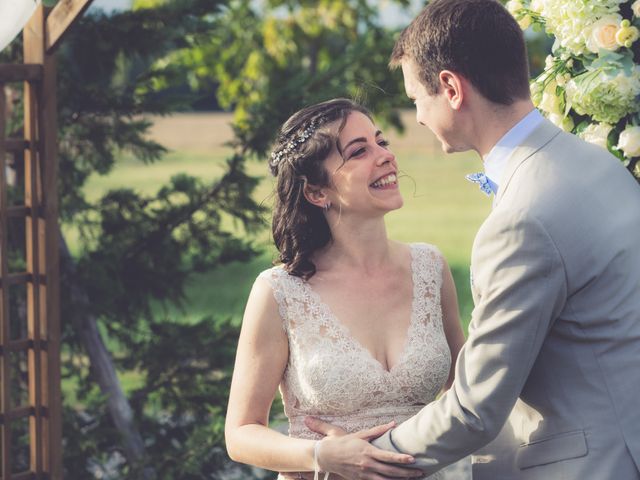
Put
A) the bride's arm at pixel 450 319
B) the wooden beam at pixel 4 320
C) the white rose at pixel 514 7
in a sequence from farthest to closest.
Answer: the wooden beam at pixel 4 320 → the bride's arm at pixel 450 319 → the white rose at pixel 514 7

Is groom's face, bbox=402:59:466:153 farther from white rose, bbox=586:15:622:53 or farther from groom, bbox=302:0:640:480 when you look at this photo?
white rose, bbox=586:15:622:53

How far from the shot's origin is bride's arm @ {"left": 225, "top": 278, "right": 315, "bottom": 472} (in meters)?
2.95

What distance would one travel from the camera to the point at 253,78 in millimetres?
10789

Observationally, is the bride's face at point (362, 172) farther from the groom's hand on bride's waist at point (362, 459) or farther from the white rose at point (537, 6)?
the groom's hand on bride's waist at point (362, 459)

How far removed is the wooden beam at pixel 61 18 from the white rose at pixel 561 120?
6.97ft

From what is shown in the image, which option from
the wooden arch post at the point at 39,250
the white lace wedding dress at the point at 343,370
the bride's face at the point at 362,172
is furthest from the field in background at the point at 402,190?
the wooden arch post at the point at 39,250

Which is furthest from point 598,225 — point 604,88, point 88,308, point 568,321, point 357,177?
point 88,308

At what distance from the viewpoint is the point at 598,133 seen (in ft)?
8.96

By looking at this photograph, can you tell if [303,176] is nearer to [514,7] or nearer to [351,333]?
[351,333]

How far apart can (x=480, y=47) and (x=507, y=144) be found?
244 mm

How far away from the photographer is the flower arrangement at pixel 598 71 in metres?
2.56

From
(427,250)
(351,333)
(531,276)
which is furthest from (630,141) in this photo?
(351,333)

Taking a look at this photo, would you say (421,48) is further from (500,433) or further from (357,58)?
(357,58)

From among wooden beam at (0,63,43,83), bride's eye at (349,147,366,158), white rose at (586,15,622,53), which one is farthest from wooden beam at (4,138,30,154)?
white rose at (586,15,622,53)
